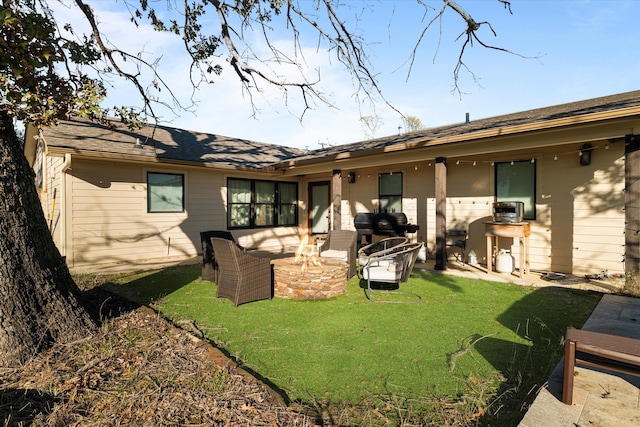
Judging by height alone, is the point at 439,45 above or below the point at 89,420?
above

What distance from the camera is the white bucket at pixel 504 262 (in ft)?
21.6

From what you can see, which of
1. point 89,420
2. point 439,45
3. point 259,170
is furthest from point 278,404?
point 259,170

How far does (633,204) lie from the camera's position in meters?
5.00

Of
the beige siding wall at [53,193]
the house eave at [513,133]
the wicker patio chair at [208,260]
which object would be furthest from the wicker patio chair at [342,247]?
the beige siding wall at [53,193]

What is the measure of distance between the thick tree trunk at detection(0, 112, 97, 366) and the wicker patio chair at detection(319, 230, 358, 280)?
13.6 ft

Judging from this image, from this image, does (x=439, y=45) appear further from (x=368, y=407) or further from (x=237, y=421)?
(x=237, y=421)

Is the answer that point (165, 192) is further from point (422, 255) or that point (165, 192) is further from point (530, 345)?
point (530, 345)

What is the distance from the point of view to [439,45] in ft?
12.0

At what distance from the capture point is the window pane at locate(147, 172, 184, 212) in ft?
28.5

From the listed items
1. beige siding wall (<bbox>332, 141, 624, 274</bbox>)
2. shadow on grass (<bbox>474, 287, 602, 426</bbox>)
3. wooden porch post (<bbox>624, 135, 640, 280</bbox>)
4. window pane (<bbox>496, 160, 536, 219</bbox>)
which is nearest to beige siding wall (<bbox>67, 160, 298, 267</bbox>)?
beige siding wall (<bbox>332, 141, 624, 274</bbox>)

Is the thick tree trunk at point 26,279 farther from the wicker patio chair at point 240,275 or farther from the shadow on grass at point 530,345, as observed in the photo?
the shadow on grass at point 530,345

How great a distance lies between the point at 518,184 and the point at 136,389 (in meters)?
7.70

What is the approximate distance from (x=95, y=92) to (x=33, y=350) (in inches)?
94.0

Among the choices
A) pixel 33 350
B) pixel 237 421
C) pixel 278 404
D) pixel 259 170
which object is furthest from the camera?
pixel 259 170
